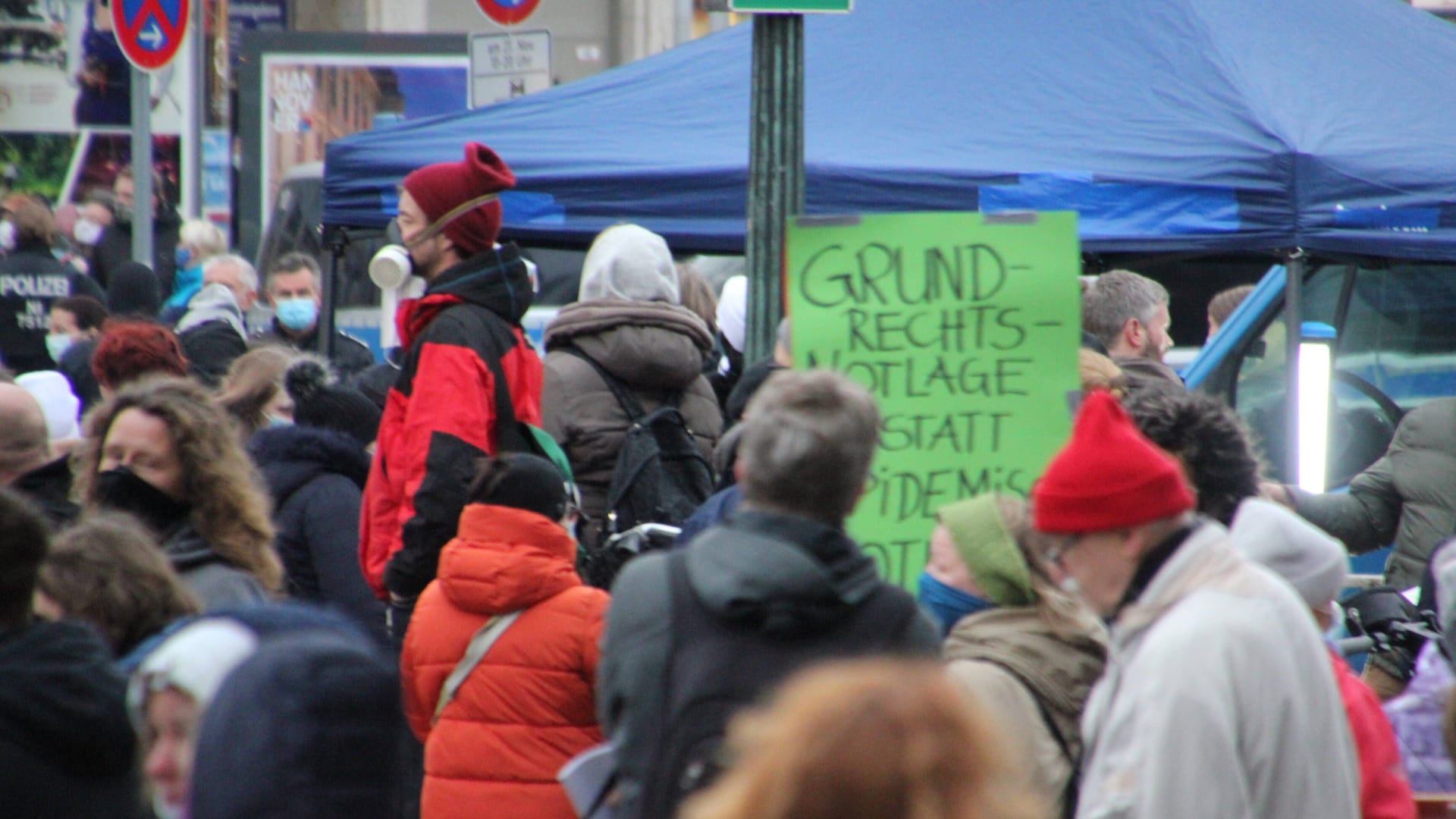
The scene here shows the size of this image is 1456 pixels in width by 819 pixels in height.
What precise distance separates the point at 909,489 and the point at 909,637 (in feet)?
4.87

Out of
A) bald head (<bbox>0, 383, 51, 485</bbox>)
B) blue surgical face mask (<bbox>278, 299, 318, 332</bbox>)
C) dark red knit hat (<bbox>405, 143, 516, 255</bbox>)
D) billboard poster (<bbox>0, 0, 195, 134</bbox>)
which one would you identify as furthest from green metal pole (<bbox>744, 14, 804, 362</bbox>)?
billboard poster (<bbox>0, 0, 195, 134</bbox>)

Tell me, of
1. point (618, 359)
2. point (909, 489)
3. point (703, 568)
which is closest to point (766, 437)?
point (703, 568)

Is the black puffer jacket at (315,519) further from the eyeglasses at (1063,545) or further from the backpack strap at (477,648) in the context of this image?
the eyeglasses at (1063,545)

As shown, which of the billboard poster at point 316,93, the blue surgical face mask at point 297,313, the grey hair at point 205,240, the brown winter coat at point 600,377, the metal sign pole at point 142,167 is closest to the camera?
the brown winter coat at point 600,377

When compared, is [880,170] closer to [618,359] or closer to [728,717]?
[618,359]

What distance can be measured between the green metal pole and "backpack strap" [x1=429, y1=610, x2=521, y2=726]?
4.23ft

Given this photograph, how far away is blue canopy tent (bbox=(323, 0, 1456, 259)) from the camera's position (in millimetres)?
6688

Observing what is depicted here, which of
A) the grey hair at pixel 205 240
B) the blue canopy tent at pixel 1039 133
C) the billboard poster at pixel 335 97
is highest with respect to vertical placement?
the billboard poster at pixel 335 97

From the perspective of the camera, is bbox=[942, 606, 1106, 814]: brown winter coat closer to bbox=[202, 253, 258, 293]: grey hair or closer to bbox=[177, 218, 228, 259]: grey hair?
bbox=[202, 253, 258, 293]: grey hair

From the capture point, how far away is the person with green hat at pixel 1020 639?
3.29m

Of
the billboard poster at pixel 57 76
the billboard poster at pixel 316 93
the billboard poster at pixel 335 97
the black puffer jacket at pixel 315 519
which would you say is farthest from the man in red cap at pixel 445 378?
the billboard poster at pixel 57 76

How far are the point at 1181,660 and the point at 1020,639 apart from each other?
556mm

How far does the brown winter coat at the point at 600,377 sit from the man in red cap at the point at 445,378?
33cm

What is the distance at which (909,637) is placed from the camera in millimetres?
2873
